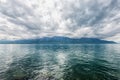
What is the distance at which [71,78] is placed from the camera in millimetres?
23094

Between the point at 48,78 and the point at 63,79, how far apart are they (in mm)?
3716

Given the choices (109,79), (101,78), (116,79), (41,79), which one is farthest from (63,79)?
(116,79)

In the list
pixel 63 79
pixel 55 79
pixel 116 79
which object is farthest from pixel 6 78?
pixel 116 79

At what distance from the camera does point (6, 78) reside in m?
22.2

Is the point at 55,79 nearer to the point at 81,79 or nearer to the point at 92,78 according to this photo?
the point at 81,79

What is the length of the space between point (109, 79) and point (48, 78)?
14.7 meters

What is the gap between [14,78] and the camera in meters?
22.0

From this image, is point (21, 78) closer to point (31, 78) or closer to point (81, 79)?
point (31, 78)

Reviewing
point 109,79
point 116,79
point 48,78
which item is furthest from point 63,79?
point 116,79

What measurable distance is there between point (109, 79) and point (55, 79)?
12.9m

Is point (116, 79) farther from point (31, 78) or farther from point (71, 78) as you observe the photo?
point (31, 78)

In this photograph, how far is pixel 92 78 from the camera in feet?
74.8

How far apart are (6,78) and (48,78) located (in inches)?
393

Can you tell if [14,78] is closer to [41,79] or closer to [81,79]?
[41,79]
